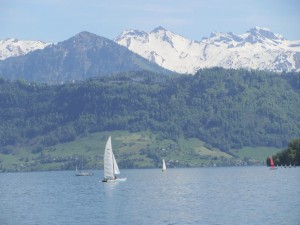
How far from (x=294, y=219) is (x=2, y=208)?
6229 cm

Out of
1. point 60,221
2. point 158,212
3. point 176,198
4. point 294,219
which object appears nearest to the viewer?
point 294,219

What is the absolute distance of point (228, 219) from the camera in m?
108

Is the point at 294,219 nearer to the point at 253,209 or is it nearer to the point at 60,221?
the point at 253,209

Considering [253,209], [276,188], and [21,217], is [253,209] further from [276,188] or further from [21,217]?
[276,188]

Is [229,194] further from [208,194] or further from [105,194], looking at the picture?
[105,194]

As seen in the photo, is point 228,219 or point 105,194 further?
point 105,194

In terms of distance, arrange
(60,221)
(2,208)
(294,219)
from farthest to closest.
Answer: (2,208), (60,221), (294,219)

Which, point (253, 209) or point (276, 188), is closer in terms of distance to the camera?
point (253, 209)

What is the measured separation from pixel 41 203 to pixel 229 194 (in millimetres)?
38629

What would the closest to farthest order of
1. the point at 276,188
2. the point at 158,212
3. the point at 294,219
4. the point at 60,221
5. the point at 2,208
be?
the point at 294,219 → the point at 60,221 → the point at 158,212 → the point at 2,208 → the point at 276,188

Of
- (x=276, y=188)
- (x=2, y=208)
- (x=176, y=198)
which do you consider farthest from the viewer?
(x=276, y=188)

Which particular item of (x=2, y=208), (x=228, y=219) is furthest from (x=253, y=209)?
(x=2, y=208)

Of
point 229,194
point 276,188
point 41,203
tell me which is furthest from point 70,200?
point 276,188

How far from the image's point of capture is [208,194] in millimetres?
163250
